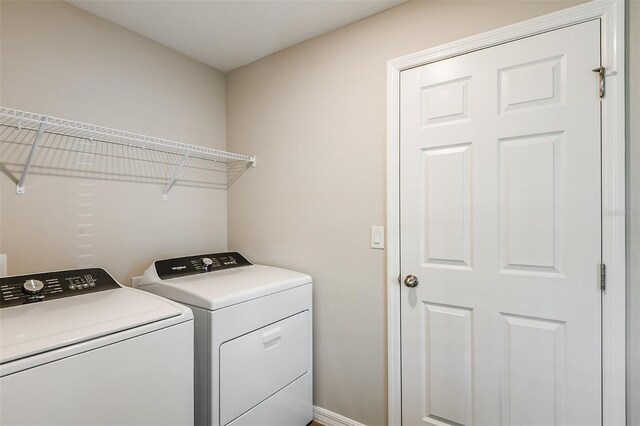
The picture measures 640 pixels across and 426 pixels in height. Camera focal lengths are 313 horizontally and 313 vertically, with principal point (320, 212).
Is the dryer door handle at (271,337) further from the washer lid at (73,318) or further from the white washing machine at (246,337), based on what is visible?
the washer lid at (73,318)

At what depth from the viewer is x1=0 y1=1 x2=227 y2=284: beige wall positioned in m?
1.50

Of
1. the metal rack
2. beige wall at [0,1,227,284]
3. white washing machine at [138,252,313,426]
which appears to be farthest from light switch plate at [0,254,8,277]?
white washing machine at [138,252,313,426]

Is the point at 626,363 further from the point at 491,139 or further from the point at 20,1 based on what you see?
the point at 20,1

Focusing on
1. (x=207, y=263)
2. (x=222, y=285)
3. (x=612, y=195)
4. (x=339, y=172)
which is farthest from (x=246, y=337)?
(x=612, y=195)

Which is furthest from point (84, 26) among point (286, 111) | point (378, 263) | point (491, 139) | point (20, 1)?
point (491, 139)

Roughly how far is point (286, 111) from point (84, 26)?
119 centimetres

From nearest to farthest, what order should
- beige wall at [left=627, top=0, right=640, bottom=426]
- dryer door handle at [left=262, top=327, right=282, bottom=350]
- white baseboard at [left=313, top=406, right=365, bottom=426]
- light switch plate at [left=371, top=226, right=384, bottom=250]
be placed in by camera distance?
beige wall at [left=627, top=0, right=640, bottom=426]
dryer door handle at [left=262, top=327, right=282, bottom=350]
light switch plate at [left=371, top=226, right=384, bottom=250]
white baseboard at [left=313, top=406, right=365, bottom=426]

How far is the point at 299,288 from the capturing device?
6.11 feet

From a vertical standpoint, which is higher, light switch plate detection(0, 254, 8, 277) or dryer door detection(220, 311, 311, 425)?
light switch plate detection(0, 254, 8, 277)

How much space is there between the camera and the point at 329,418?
6.30 ft

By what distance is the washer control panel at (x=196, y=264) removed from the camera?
69.9 inches

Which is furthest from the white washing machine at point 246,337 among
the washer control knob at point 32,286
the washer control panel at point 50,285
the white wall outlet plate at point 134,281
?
the washer control knob at point 32,286

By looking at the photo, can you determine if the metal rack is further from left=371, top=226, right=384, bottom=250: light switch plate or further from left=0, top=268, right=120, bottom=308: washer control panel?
left=371, top=226, right=384, bottom=250: light switch plate

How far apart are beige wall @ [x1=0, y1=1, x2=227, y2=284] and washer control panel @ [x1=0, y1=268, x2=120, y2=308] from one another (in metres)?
0.21
